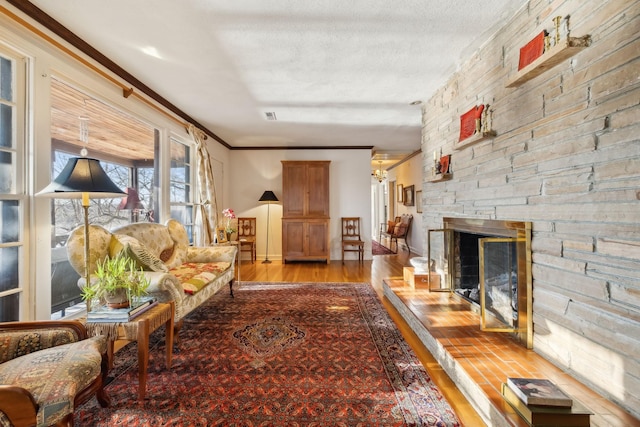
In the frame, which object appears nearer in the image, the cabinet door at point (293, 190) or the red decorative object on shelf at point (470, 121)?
the red decorative object on shelf at point (470, 121)

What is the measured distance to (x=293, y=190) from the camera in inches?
227

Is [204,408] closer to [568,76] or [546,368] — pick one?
[546,368]

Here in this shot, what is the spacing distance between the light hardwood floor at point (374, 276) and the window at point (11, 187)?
2.65 meters

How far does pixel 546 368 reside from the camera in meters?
1.61

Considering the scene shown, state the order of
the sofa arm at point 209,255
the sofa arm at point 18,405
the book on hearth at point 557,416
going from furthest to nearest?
the sofa arm at point 209,255
the book on hearth at point 557,416
the sofa arm at point 18,405

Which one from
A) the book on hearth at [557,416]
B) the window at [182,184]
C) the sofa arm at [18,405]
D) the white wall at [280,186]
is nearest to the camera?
the sofa arm at [18,405]

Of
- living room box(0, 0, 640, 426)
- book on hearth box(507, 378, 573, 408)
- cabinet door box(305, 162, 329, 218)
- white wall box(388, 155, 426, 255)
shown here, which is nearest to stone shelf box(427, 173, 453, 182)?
living room box(0, 0, 640, 426)

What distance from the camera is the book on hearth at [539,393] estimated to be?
116 cm

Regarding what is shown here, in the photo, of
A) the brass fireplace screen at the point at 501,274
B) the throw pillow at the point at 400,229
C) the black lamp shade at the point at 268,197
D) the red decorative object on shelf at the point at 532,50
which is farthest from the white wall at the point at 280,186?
the red decorative object on shelf at the point at 532,50

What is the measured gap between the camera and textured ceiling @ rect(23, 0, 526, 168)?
6.41ft

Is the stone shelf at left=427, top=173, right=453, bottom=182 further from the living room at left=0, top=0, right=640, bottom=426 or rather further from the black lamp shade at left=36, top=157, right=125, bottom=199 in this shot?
the black lamp shade at left=36, top=157, right=125, bottom=199

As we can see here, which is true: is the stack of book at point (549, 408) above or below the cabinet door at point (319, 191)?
below

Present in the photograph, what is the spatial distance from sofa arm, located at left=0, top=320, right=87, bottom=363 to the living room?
0.87m

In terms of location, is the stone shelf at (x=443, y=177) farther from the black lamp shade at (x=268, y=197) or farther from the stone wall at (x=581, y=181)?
the black lamp shade at (x=268, y=197)
